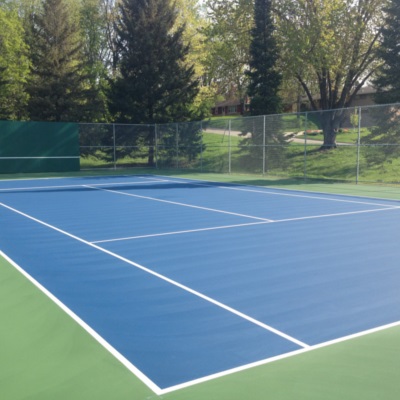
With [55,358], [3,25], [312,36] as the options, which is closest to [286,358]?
[55,358]

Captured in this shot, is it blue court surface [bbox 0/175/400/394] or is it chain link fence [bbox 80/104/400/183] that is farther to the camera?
chain link fence [bbox 80/104/400/183]

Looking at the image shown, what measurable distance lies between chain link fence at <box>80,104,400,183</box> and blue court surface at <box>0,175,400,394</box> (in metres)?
10.1

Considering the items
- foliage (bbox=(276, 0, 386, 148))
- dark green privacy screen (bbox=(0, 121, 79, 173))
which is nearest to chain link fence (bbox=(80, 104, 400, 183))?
dark green privacy screen (bbox=(0, 121, 79, 173))

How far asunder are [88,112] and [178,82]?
6.18 m

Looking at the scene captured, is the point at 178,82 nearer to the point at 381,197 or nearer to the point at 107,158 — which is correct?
the point at 107,158

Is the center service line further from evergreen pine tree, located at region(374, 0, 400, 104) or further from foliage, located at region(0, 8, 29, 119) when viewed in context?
foliage, located at region(0, 8, 29, 119)

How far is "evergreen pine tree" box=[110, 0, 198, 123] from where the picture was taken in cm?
2917

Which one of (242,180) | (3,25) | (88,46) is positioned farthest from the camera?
(88,46)

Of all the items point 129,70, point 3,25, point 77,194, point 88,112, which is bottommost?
point 77,194

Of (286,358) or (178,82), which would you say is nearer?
(286,358)

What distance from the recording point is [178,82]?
29.4 m

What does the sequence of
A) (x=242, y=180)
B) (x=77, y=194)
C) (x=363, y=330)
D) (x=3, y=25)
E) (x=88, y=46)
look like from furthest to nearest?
(x=88, y=46), (x=3, y=25), (x=242, y=180), (x=77, y=194), (x=363, y=330)

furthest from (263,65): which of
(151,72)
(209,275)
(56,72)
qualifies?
(209,275)

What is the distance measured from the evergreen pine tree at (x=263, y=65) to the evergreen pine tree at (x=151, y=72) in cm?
416
